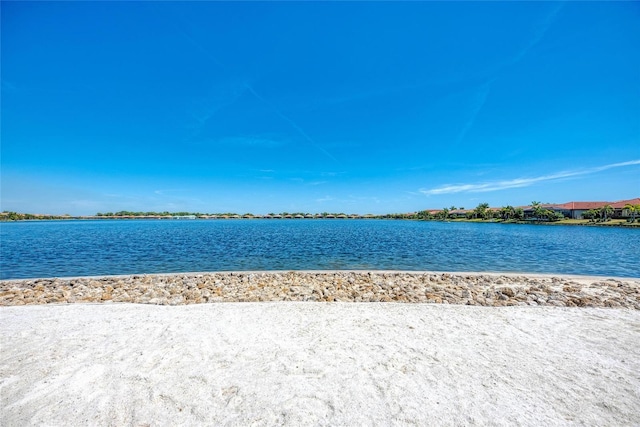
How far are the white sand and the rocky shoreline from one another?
1.83m

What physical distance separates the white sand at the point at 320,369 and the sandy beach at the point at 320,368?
0.08 feet

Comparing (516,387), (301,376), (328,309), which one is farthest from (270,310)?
(516,387)

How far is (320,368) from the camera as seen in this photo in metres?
4.90

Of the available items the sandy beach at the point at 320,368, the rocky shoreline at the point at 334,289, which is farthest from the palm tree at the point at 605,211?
the sandy beach at the point at 320,368

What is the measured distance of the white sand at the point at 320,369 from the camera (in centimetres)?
379

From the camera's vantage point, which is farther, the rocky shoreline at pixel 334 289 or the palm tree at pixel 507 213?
the palm tree at pixel 507 213

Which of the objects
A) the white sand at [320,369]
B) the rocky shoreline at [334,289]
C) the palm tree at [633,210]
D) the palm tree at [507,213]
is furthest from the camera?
the palm tree at [507,213]

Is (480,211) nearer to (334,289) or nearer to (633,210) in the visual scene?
(633,210)

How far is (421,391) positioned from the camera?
4.24 metres

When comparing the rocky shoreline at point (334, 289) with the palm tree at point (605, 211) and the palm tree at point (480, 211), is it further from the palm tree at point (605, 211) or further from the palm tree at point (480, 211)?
the palm tree at point (480, 211)

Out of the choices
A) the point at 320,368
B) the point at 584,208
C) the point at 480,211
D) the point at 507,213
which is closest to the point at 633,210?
the point at 584,208

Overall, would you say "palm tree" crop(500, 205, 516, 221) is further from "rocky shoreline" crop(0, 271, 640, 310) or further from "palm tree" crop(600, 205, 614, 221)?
"rocky shoreline" crop(0, 271, 640, 310)

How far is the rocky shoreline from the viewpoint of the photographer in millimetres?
9383

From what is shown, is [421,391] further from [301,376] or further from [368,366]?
[301,376]
